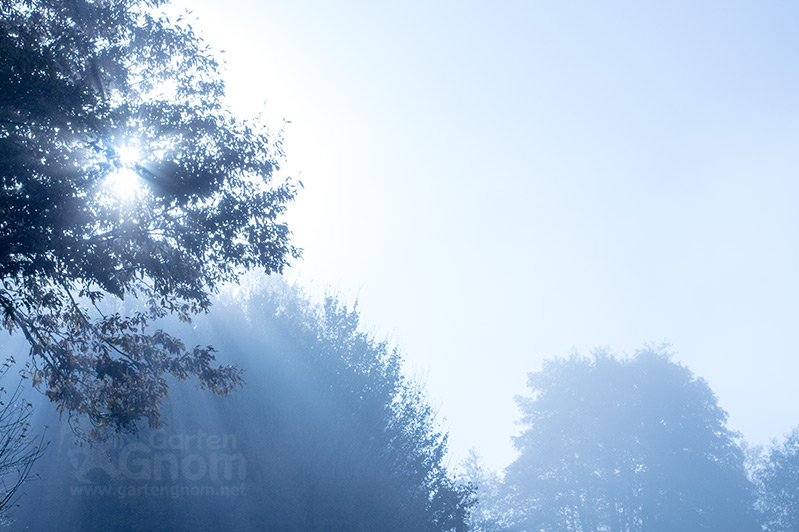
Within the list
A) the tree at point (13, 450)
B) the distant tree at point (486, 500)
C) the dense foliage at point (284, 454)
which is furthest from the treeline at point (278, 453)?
the distant tree at point (486, 500)

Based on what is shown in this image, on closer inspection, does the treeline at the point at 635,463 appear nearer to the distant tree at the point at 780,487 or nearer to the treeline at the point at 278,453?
the distant tree at the point at 780,487

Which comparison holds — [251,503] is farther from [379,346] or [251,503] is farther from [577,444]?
[577,444]

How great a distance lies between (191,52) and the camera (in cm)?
1329

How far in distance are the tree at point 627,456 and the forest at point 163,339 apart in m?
29.9

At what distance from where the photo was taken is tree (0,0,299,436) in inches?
355

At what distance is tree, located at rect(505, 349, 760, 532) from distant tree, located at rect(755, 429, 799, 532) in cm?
196

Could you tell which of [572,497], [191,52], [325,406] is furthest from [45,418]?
[572,497]

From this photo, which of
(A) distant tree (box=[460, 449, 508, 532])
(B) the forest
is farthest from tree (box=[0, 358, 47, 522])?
(A) distant tree (box=[460, 449, 508, 532])

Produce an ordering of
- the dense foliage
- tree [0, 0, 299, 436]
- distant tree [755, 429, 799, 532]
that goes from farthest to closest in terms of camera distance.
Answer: distant tree [755, 429, 799, 532] → the dense foliage → tree [0, 0, 299, 436]

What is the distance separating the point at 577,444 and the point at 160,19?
4907 cm

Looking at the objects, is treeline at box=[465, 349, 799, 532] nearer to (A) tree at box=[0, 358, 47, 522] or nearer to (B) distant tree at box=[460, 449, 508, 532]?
(B) distant tree at box=[460, 449, 508, 532]

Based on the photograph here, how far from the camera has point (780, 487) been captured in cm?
4812

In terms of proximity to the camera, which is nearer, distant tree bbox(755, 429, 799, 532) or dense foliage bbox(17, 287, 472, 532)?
dense foliage bbox(17, 287, 472, 532)

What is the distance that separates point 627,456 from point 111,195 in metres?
50.5
